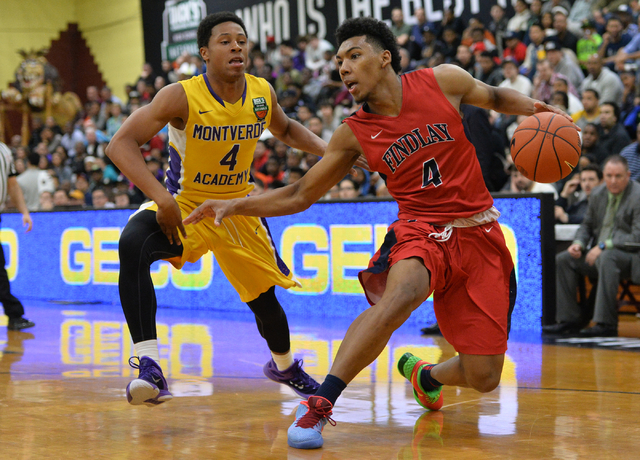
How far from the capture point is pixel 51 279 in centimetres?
1151

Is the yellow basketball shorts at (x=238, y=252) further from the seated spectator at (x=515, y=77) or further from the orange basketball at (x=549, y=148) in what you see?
the seated spectator at (x=515, y=77)

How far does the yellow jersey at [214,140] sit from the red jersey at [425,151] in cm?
87

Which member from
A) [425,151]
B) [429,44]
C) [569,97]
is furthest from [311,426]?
[429,44]

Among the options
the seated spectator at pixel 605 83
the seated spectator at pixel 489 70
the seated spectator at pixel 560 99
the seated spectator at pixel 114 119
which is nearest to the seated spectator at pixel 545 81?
the seated spectator at pixel 605 83

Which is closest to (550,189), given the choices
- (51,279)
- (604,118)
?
(604,118)

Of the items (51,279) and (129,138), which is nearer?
(129,138)

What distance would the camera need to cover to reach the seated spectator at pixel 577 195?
7793mm

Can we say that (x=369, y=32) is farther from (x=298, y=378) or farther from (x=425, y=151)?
(x=298, y=378)

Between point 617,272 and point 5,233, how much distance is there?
9471 mm

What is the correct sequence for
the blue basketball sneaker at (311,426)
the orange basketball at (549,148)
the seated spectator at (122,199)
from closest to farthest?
the blue basketball sneaker at (311,426) < the orange basketball at (549,148) < the seated spectator at (122,199)

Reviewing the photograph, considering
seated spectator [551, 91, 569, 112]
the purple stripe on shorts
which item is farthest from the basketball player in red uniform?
seated spectator [551, 91, 569, 112]

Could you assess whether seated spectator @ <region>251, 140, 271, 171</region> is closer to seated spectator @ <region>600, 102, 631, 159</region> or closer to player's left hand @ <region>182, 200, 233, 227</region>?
seated spectator @ <region>600, 102, 631, 159</region>

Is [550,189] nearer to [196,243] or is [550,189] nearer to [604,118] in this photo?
[604,118]

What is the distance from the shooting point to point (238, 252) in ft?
14.1
